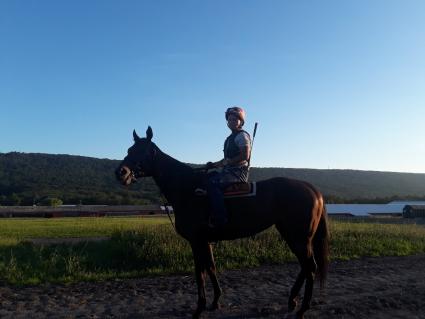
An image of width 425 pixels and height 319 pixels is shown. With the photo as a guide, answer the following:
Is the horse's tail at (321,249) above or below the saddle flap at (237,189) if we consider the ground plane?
below

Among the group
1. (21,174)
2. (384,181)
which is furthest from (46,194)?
(384,181)

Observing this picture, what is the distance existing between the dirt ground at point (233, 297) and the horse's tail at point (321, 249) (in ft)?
1.74

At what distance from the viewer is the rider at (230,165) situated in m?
7.25

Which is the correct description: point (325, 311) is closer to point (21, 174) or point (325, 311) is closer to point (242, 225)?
point (242, 225)

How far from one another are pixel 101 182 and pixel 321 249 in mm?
84056

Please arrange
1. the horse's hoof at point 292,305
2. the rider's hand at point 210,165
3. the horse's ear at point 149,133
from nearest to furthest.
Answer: the horse's hoof at point 292,305 → the rider's hand at point 210,165 → the horse's ear at point 149,133

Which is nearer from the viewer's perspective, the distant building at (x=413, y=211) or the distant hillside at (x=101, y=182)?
the distant building at (x=413, y=211)

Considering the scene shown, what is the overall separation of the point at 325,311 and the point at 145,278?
4724 mm

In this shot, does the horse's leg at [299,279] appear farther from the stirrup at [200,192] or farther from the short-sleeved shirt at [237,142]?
the stirrup at [200,192]

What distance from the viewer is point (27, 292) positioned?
29.6 feet

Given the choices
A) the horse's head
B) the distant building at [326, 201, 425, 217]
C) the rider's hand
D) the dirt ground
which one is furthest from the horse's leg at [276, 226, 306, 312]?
the distant building at [326, 201, 425, 217]

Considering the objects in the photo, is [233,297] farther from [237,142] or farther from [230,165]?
[237,142]

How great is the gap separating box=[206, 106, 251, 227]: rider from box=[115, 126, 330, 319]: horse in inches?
8.5

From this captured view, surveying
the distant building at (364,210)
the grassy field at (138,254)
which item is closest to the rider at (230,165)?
the grassy field at (138,254)
